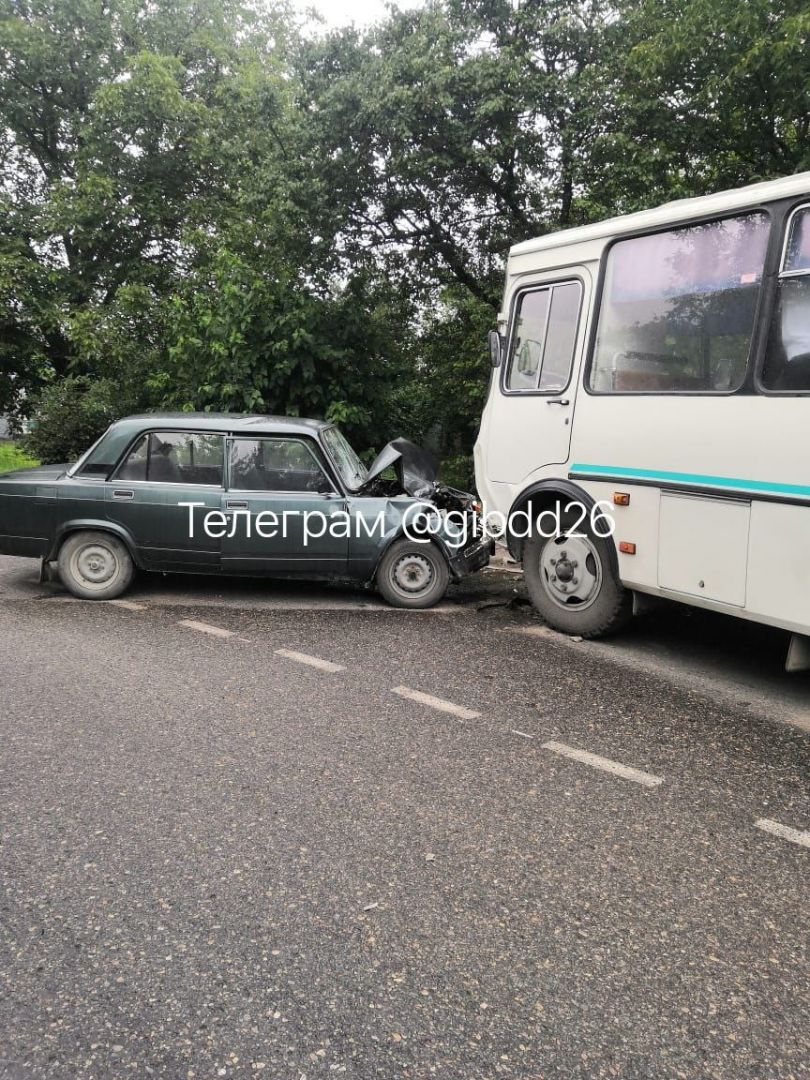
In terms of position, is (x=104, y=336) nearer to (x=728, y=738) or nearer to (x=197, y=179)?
(x=197, y=179)

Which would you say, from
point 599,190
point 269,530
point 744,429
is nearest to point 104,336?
point 599,190

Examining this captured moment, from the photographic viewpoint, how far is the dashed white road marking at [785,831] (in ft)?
11.4

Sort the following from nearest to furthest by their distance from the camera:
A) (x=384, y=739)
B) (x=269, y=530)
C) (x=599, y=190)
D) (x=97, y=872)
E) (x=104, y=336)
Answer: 1. (x=97, y=872)
2. (x=384, y=739)
3. (x=269, y=530)
4. (x=599, y=190)
5. (x=104, y=336)

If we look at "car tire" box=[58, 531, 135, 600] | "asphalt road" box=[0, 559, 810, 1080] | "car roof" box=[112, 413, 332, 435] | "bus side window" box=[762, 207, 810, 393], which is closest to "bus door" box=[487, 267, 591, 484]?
"bus side window" box=[762, 207, 810, 393]

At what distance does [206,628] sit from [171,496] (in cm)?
134

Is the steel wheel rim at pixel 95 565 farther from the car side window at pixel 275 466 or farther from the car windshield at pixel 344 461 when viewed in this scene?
the car windshield at pixel 344 461

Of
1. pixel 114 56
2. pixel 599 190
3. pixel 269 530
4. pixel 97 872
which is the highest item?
pixel 114 56

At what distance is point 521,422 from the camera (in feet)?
22.5

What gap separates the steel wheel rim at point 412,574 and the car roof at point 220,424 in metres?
1.39

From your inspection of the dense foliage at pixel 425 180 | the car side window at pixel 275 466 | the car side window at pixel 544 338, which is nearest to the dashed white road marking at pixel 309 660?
the car side window at pixel 275 466

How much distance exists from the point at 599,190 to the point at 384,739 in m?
9.86

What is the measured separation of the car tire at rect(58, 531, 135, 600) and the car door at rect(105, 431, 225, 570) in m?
0.20

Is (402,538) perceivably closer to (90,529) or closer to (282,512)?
(282,512)

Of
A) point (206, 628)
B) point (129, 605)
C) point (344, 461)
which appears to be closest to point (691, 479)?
point (344, 461)
